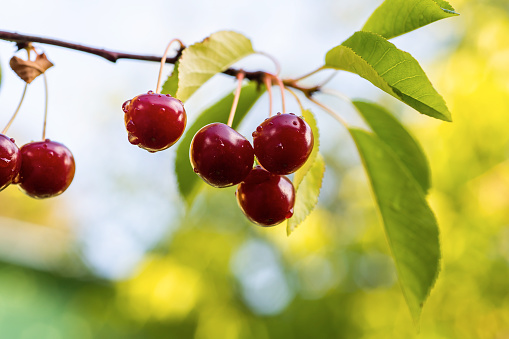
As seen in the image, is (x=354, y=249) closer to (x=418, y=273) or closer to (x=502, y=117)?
(x=502, y=117)

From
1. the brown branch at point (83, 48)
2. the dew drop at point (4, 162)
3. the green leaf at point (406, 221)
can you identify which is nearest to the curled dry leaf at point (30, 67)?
the brown branch at point (83, 48)

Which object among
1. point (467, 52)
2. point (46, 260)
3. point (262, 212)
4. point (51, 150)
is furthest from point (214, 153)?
point (46, 260)

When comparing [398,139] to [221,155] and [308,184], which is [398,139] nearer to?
[308,184]

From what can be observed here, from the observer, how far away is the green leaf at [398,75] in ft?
2.46

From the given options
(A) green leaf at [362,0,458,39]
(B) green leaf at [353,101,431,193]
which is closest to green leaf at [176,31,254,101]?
(A) green leaf at [362,0,458,39]

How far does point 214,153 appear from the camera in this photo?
2.80ft

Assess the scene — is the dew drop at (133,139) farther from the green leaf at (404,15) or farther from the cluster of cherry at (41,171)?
the green leaf at (404,15)

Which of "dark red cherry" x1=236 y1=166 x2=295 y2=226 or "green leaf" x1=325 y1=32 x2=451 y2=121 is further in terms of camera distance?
"dark red cherry" x1=236 y1=166 x2=295 y2=226

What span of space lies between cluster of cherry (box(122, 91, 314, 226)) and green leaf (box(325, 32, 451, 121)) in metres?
0.17

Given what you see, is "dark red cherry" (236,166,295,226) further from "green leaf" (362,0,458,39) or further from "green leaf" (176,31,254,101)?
"green leaf" (362,0,458,39)

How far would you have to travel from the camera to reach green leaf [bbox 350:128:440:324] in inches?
41.4

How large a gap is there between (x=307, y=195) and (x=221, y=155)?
0.91 feet

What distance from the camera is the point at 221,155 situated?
2.77 ft

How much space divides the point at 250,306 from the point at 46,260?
5.02 metres
